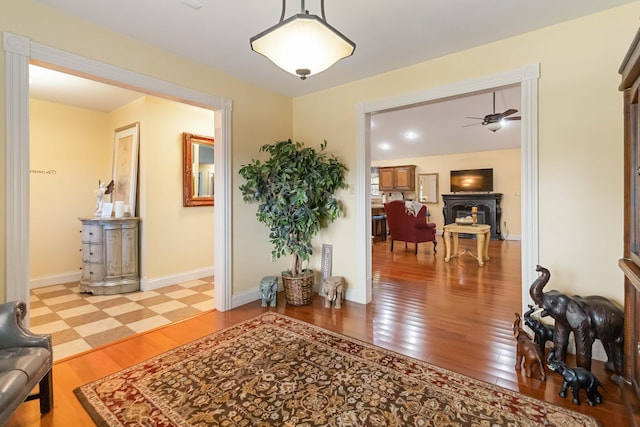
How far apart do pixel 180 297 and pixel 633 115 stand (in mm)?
4216

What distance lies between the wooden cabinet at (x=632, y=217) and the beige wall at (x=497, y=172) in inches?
287

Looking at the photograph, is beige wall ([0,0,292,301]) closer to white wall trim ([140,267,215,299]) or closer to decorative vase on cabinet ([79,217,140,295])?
decorative vase on cabinet ([79,217,140,295])

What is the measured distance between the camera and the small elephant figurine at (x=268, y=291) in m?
3.29

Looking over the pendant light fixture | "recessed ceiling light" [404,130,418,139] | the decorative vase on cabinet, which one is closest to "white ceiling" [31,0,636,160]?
the pendant light fixture

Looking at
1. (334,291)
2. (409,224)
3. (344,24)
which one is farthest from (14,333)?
(409,224)

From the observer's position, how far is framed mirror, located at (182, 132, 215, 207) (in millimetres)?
4336

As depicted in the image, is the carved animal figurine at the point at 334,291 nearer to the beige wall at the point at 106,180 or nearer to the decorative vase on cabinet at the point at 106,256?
the beige wall at the point at 106,180

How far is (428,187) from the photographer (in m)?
9.59

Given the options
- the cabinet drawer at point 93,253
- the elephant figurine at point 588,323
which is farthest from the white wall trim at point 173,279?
the elephant figurine at point 588,323

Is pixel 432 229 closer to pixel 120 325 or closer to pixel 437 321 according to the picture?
pixel 437 321

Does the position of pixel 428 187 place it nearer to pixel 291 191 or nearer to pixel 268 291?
pixel 291 191

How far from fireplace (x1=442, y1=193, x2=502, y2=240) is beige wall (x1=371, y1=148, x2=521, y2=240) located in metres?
0.24

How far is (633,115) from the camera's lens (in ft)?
5.49

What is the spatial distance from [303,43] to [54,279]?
4820mm
